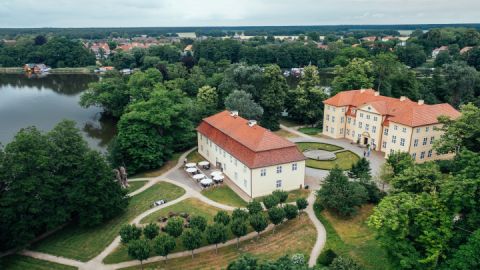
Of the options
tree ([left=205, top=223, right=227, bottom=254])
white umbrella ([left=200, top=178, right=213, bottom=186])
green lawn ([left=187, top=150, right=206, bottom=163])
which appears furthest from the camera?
green lawn ([left=187, top=150, right=206, bottom=163])

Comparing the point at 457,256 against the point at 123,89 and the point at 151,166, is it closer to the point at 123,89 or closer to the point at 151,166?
the point at 151,166

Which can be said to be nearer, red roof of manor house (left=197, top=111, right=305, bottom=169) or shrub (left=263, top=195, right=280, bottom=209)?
shrub (left=263, top=195, right=280, bottom=209)

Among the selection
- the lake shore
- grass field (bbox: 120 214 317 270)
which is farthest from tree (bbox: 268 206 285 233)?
the lake shore

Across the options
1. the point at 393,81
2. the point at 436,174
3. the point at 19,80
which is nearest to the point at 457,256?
the point at 436,174

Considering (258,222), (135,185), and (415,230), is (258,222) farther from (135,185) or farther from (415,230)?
(135,185)

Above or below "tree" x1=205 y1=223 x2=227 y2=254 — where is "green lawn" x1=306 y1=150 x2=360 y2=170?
below

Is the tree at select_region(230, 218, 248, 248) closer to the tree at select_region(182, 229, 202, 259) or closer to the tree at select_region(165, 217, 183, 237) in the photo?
the tree at select_region(182, 229, 202, 259)

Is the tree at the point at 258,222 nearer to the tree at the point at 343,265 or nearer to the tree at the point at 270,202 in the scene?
the tree at the point at 270,202
